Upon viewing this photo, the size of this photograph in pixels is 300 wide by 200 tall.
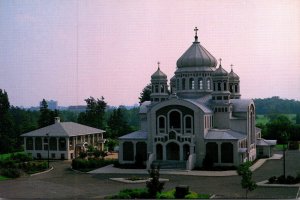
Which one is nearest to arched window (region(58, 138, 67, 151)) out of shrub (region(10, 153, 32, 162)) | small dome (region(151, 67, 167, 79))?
shrub (region(10, 153, 32, 162))

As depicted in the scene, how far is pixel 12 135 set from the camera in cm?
3803

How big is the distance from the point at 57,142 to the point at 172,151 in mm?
8858

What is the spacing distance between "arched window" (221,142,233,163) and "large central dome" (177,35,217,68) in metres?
6.17

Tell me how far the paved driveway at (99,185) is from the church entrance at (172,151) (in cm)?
341

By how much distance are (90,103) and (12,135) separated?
20.1ft

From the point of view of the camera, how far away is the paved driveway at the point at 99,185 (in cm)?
1922

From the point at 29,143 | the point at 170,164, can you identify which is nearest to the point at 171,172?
the point at 170,164

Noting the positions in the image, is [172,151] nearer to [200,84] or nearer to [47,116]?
[200,84]

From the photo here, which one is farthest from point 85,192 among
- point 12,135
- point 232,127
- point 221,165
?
point 12,135

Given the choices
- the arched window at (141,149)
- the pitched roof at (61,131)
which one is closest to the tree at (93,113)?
the pitched roof at (61,131)

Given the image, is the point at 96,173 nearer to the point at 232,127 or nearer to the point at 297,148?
the point at 232,127

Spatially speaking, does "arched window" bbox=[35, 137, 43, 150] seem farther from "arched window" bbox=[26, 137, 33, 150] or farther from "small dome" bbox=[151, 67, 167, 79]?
"small dome" bbox=[151, 67, 167, 79]

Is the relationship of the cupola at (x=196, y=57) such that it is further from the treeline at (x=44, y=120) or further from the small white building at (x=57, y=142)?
the small white building at (x=57, y=142)

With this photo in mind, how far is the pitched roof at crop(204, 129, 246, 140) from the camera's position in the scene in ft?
89.2
